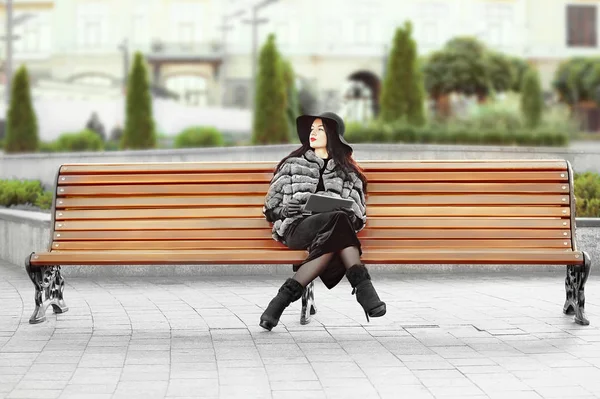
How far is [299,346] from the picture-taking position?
6.28 m

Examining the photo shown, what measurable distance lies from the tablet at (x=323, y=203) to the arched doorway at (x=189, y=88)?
160 feet

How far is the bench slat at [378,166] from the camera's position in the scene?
7.20m

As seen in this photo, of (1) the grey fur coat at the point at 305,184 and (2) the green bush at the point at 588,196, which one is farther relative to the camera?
(2) the green bush at the point at 588,196

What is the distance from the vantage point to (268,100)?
779 inches

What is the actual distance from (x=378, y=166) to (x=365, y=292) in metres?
1.13

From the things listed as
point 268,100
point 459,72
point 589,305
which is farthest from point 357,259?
point 459,72

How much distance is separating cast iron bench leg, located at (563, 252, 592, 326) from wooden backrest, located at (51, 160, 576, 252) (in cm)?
19

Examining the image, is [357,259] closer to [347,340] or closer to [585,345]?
[347,340]

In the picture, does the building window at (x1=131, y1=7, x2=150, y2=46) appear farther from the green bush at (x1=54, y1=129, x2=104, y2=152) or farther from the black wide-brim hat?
the black wide-brim hat

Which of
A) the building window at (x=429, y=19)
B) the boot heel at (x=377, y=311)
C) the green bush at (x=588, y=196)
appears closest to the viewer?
the boot heel at (x=377, y=311)

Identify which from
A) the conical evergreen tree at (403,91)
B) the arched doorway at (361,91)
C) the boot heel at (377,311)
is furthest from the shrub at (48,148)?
the arched doorway at (361,91)

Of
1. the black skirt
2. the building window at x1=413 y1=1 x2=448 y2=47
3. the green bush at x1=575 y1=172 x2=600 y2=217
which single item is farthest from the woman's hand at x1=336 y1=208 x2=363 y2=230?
the building window at x1=413 y1=1 x2=448 y2=47

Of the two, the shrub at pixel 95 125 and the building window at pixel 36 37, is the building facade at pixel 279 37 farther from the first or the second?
the shrub at pixel 95 125

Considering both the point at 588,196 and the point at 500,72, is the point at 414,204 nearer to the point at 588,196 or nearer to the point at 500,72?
the point at 588,196
